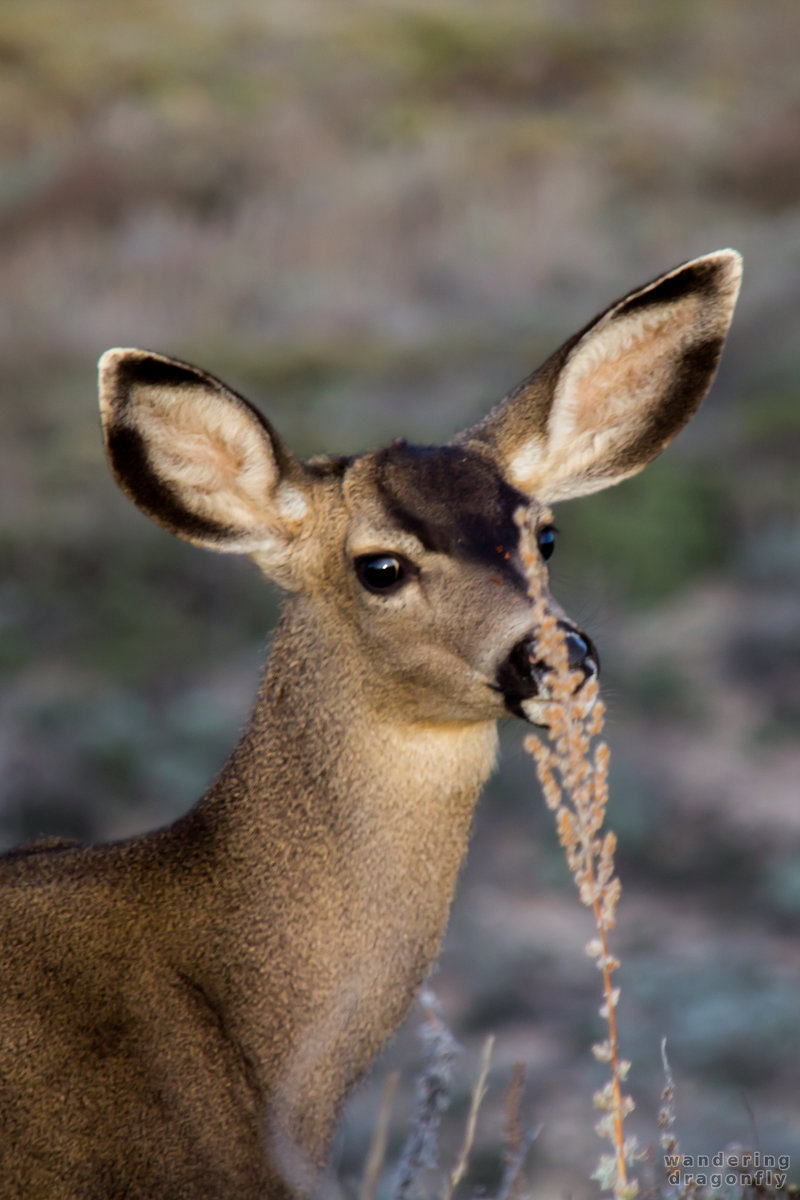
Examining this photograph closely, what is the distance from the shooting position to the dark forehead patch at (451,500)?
3898mm

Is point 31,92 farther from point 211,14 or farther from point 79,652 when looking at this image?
point 79,652

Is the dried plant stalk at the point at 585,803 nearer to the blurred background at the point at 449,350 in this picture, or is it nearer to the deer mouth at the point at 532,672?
the deer mouth at the point at 532,672

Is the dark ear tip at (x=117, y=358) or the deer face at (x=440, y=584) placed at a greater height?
the dark ear tip at (x=117, y=358)

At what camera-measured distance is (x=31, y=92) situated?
14016 millimetres

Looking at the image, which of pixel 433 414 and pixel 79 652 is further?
pixel 433 414

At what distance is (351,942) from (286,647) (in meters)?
0.74

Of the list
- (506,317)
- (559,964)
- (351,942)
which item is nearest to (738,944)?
(559,964)

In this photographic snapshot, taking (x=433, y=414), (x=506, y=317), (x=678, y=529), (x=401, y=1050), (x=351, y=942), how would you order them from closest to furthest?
1. (x=351, y=942)
2. (x=401, y=1050)
3. (x=678, y=529)
4. (x=433, y=414)
5. (x=506, y=317)

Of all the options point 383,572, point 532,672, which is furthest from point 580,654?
point 383,572

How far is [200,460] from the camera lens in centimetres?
417

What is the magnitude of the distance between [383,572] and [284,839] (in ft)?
2.20

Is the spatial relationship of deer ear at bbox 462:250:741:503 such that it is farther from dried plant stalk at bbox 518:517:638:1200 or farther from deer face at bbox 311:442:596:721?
dried plant stalk at bbox 518:517:638:1200

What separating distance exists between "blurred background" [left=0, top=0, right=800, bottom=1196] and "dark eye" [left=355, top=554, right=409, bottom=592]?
4546mm

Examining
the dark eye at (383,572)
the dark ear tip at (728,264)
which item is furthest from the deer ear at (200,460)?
the dark ear tip at (728,264)
